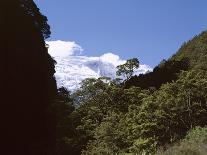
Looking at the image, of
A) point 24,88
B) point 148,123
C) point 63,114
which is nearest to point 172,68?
point 63,114

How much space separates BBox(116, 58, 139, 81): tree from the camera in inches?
2640

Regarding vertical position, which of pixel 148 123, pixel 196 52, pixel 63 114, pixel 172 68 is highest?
pixel 196 52

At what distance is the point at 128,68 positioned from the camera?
68250 millimetres

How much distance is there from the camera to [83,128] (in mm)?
47875

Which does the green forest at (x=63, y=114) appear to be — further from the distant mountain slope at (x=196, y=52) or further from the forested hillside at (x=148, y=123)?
the distant mountain slope at (x=196, y=52)

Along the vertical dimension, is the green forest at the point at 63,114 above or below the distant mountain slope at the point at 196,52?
below

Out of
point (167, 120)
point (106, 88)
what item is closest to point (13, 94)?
point (167, 120)

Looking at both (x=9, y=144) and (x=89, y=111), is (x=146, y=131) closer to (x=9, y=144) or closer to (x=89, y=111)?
(x=9, y=144)

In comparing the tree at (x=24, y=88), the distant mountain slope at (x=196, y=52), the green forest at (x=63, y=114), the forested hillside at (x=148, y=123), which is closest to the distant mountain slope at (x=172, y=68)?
the distant mountain slope at (x=196, y=52)

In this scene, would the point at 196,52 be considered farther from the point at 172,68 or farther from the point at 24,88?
the point at 24,88

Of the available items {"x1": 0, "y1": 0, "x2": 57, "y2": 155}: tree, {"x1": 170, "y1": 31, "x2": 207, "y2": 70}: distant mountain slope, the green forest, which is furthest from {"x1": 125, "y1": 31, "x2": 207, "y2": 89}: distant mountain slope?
{"x1": 0, "y1": 0, "x2": 57, "y2": 155}: tree

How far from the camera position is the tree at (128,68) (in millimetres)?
67062

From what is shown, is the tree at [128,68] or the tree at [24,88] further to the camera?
the tree at [128,68]

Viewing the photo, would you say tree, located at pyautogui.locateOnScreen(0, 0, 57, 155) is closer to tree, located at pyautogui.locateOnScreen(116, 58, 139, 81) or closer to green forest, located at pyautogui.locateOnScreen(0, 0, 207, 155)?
green forest, located at pyautogui.locateOnScreen(0, 0, 207, 155)
